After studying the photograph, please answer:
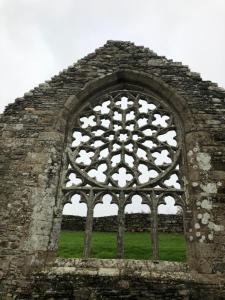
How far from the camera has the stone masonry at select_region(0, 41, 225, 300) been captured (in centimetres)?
611

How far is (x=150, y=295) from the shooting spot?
594 centimetres

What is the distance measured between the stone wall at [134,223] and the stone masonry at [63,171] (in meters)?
7.35

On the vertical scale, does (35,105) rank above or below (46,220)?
above

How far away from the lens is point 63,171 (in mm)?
7977

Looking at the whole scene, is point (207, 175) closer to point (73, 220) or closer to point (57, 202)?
point (57, 202)

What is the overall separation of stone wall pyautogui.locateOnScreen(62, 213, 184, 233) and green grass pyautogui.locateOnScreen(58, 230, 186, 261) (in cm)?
33

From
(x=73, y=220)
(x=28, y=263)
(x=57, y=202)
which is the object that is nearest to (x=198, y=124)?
(x=57, y=202)

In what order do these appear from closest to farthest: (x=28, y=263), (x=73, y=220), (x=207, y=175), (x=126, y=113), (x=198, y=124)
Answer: (x=28, y=263) < (x=207, y=175) < (x=198, y=124) < (x=126, y=113) < (x=73, y=220)

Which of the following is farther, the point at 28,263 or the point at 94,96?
the point at 94,96

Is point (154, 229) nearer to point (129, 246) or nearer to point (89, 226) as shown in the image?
point (89, 226)

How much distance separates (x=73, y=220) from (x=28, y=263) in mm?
10421

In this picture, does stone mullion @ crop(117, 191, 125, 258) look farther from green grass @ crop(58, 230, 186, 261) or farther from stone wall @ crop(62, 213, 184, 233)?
stone wall @ crop(62, 213, 184, 233)

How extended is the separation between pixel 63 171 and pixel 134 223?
27.5 ft

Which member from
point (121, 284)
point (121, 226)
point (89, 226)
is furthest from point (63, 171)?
point (121, 284)
